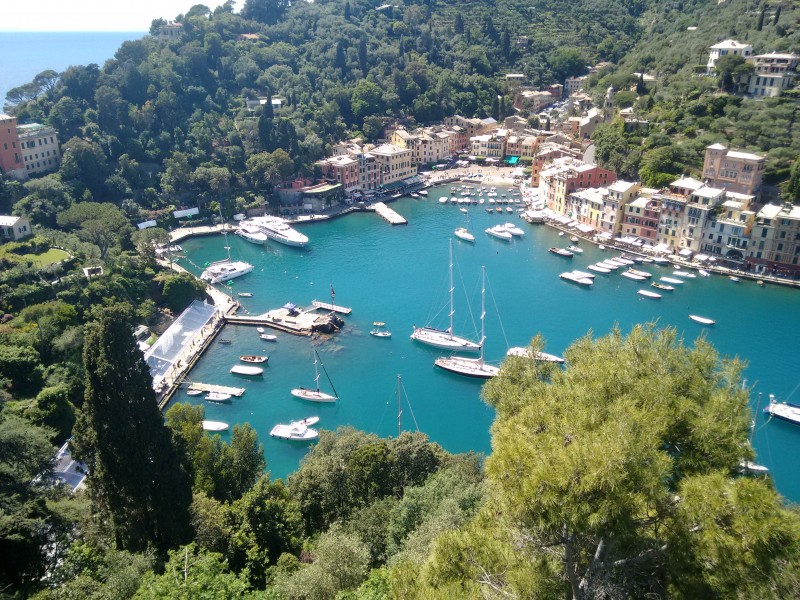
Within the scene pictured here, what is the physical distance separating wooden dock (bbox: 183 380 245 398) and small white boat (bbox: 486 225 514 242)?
19882 mm

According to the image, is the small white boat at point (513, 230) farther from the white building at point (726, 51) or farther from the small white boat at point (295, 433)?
the small white boat at point (295, 433)

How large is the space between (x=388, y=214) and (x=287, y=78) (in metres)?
22.1

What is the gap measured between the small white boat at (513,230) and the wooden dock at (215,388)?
20.6 meters

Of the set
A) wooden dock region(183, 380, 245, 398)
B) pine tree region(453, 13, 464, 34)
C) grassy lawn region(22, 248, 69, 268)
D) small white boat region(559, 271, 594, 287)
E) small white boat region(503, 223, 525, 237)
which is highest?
pine tree region(453, 13, 464, 34)

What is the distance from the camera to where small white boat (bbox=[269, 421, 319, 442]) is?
62.7 ft

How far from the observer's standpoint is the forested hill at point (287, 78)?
40.5 metres

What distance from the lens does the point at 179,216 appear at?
37.9 m

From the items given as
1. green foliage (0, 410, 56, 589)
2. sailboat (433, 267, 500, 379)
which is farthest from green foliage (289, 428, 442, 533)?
sailboat (433, 267, 500, 379)

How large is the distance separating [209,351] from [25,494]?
13899 millimetres

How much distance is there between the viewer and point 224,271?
3039 centimetres

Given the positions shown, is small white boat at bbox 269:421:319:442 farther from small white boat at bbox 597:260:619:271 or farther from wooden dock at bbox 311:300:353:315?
small white boat at bbox 597:260:619:271

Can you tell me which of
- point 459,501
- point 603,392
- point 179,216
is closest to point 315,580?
point 459,501

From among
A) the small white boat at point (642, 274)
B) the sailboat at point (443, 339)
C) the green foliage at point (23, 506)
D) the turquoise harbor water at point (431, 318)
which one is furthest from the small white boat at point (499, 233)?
the green foliage at point (23, 506)

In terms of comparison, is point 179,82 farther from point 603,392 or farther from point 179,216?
point 603,392
